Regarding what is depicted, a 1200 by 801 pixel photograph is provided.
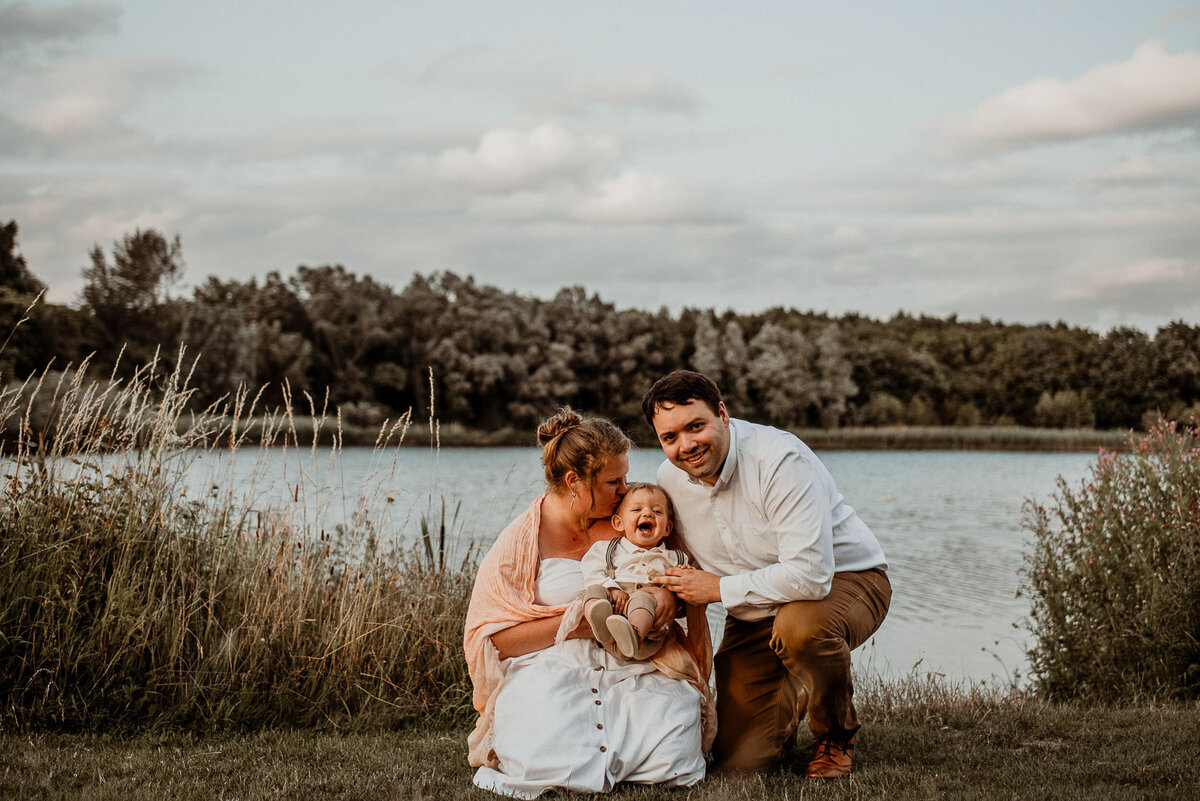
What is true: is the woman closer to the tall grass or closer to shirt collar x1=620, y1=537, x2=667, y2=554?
shirt collar x1=620, y1=537, x2=667, y2=554

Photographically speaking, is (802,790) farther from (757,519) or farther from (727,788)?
(757,519)

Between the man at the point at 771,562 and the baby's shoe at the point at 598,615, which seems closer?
the baby's shoe at the point at 598,615

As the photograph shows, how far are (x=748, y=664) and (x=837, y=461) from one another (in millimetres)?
36355

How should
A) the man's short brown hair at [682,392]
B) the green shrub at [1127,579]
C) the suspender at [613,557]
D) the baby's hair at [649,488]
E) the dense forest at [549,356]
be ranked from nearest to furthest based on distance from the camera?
the man's short brown hair at [682,392], the suspender at [613,557], the baby's hair at [649,488], the green shrub at [1127,579], the dense forest at [549,356]

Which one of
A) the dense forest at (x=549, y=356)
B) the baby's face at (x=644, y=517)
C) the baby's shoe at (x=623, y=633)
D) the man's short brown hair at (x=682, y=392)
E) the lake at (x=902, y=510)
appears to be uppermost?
the dense forest at (x=549, y=356)

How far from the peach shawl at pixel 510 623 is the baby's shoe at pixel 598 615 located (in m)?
0.23

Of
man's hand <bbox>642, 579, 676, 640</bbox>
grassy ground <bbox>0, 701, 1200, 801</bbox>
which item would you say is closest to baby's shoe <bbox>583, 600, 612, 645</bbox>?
man's hand <bbox>642, 579, 676, 640</bbox>

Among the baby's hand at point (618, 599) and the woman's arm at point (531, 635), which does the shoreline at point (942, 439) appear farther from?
the baby's hand at point (618, 599)

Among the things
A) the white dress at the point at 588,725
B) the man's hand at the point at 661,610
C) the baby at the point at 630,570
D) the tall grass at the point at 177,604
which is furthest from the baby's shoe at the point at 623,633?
the tall grass at the point at 177,604

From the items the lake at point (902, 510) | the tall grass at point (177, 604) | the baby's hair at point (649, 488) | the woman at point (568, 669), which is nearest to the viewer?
the woman at point (568, 669)

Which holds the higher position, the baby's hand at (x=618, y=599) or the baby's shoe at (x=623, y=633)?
the baby's hand at (x=618, y=599)

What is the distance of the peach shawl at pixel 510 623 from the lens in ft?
13.7

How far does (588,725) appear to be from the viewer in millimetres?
3947

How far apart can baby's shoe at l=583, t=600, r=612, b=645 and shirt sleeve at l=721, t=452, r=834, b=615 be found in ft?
1.79
